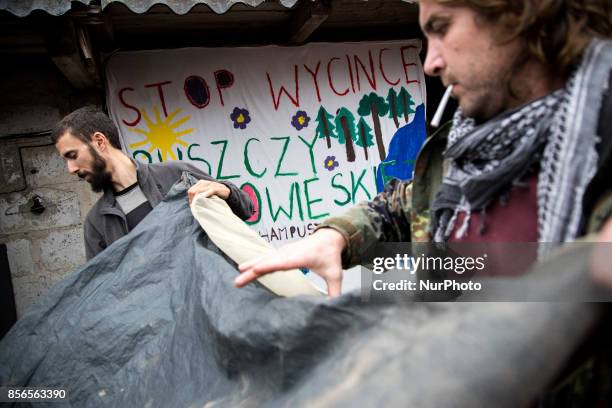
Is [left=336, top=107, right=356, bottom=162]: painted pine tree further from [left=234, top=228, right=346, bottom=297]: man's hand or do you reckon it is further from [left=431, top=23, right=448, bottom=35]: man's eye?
[left=431, top=23, right=448, bottom=35]: man's eye

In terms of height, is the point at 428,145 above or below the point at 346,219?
above

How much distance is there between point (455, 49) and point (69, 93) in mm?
3740

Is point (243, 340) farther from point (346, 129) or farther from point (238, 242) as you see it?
point (346, 129)

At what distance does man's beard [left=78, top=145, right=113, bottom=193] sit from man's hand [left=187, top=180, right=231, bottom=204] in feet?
3.34

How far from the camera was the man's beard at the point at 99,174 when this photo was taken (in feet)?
9.14

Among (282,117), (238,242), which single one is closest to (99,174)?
(238,242)

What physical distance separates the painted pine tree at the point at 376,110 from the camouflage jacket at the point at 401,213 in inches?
128

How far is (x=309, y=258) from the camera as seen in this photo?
1.17 meters

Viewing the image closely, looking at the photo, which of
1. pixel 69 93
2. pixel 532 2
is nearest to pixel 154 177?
pixel 69 93

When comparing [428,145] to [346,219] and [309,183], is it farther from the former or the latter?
[309,183]

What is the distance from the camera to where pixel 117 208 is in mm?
2654

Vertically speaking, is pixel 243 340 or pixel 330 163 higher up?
pixel 330 163

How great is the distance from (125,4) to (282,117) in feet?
5.65

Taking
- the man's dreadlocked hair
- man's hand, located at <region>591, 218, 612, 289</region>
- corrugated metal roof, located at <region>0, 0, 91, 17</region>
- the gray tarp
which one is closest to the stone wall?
corrugated metal roof, located at <region>0, 0, 91, 17</region>
